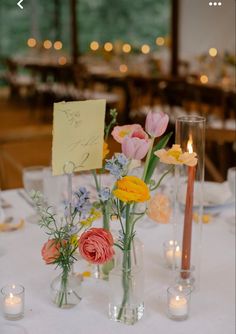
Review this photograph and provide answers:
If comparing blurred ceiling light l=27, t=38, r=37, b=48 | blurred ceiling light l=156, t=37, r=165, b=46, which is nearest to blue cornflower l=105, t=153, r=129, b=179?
blurred ceiling light l=156, t=37, r=165, b=46

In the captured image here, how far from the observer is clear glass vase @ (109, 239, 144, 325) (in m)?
0.91

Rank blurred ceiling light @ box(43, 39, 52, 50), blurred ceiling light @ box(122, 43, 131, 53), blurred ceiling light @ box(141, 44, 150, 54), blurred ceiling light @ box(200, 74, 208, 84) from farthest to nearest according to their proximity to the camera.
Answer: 1. blurred ceiling light @ box(43, 39, 52, 50)
2. blurred ceiling light @ box(141, 44, 150, 54)
3. blurred ceiling light @ box(122, 43, 131, 53)
4. blurred ceiling light @ box(200, 74, 208, 84)

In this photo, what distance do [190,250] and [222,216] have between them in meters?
0.47

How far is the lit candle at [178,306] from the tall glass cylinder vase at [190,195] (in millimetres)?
122

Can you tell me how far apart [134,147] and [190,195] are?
7.8 inches

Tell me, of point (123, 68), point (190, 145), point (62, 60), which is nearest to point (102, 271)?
point (190, 145)

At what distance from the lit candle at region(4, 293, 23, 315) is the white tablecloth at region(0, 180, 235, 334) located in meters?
0.02

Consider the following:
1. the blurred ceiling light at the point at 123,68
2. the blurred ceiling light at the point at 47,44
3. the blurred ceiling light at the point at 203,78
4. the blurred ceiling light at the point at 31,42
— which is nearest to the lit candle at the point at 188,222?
the blurred ceiling light at the point at 203,78

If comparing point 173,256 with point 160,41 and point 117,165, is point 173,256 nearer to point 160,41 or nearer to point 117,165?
point 117,165

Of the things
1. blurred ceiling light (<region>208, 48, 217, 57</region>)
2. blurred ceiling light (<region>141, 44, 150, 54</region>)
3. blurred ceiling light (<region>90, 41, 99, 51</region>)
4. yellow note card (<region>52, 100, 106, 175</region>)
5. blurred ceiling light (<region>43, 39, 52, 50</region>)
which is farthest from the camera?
blurred ceiling light (<region>43, 39, 52, 50</region>)

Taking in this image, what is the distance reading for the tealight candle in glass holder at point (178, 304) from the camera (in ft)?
3.11

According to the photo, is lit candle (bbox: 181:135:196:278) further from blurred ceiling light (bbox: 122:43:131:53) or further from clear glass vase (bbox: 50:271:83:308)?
blurred ceiling light (bbox: 122:43:131:53)

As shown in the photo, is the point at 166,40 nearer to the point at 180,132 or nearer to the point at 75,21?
the point at 75,21

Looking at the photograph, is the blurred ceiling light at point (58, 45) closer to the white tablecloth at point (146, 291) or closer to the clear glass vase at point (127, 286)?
the white tablecloth at point (146, 291)
